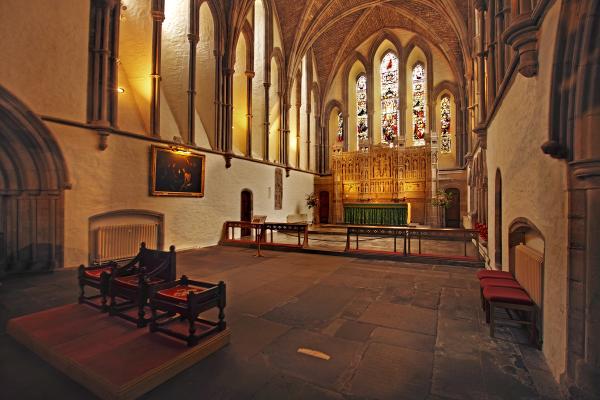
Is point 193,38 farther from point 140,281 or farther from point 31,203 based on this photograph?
point 140,281

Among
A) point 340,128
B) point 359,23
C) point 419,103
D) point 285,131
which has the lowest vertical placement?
point 285,131

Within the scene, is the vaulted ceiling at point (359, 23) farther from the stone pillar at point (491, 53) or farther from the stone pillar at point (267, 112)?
the stone pillar at point (491, 53)

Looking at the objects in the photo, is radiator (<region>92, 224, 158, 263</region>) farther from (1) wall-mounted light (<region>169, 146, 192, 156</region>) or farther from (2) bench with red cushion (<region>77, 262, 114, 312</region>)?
(2) bench with red cushion (<region>77, 262, 114, 312</region>)

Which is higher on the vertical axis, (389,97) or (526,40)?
(389,97)

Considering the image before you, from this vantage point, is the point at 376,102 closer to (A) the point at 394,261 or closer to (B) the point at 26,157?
(A) the point at 394,261

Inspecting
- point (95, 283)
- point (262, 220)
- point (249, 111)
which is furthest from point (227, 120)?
point (95, 283)

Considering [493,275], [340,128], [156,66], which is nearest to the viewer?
[493,275]

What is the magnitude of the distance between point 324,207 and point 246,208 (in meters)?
7.14

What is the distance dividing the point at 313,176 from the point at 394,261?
11795 millimetres

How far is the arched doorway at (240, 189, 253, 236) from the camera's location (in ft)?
39.7

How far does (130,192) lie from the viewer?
7660mm

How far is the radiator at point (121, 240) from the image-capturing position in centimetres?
695

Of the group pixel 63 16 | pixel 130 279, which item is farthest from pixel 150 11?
pixel 130 279

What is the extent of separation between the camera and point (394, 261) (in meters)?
7.20
